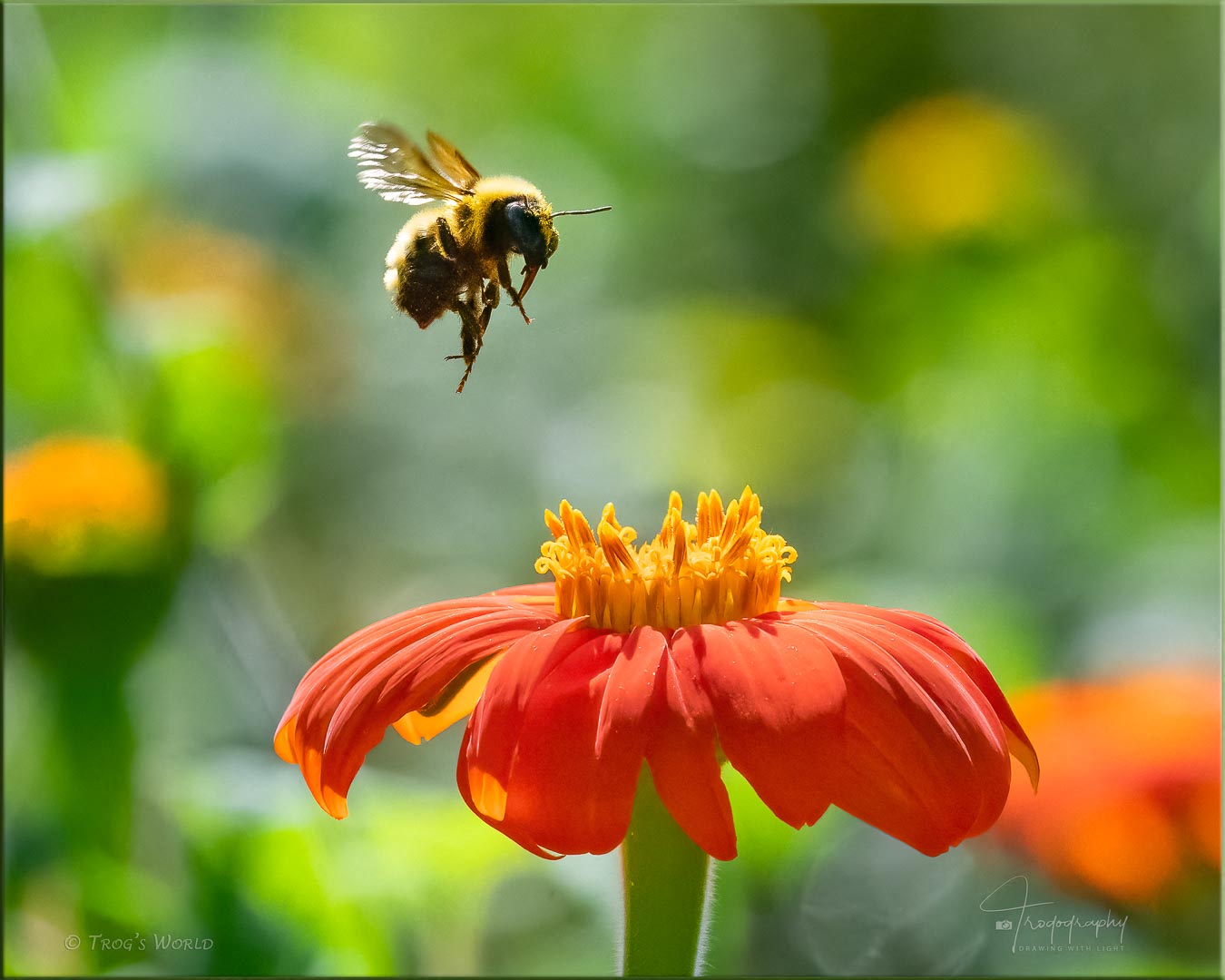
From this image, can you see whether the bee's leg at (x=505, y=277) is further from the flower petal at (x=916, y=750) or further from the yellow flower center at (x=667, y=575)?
the flower petal at (x=916, y=750)

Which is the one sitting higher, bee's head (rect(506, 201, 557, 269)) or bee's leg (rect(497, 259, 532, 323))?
bee's head (rect(506, 201, 557, 269))

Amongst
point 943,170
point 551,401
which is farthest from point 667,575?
point 943,170

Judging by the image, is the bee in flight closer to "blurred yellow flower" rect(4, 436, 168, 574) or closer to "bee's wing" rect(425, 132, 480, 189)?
"bee's wing" rect(425, 132, 480, 189)

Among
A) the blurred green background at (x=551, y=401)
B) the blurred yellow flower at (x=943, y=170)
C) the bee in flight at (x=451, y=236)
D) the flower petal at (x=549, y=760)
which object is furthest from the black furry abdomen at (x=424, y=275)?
the blurred yellow flower at (x=943, y=170)

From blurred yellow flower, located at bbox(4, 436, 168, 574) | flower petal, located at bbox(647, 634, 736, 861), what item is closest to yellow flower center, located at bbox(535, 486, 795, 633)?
flower petal, located at bbox(647, 634, 736, 861)

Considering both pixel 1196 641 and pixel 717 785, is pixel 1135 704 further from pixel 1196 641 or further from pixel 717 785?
pixel 717 785
